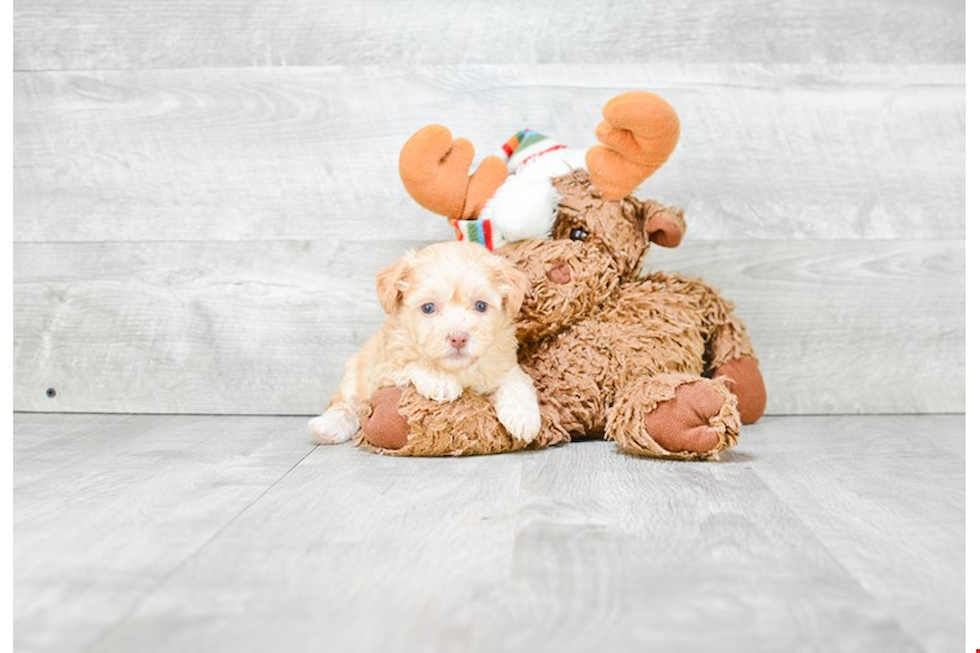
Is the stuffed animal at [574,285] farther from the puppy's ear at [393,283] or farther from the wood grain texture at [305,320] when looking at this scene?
the wood grain texture at [305,320]

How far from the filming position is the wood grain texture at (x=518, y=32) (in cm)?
170

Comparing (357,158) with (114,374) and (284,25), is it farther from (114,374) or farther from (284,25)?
(114,374)

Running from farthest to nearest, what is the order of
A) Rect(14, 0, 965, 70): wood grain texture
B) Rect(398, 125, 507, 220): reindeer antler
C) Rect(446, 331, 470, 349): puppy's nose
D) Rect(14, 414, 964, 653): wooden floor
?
Rect(14, 0, 965, 70): wood grain texture → Rect(398, 125, 507, 220): reindeer antler → Rect(446, 331, 470, 349): puppy's nose → Rect(14, 414, 964, 653): wooden floor

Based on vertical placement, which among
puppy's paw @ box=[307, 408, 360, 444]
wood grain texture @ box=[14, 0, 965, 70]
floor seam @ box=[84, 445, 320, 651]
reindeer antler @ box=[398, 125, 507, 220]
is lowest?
floor seam @ box=[84, 445, 320, 651]

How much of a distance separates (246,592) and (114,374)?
1.06 meters

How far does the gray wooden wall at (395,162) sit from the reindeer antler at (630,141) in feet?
0.91

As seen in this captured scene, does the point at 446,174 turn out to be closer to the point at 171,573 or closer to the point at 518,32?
the point at 518,32

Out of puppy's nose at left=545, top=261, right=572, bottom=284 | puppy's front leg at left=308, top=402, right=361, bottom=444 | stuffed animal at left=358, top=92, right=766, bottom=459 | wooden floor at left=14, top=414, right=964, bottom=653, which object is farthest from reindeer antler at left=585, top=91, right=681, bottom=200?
puppy's front leg at left=308, top=402, right=361, bottom=444

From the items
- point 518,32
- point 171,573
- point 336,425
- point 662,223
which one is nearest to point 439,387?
point 336,425

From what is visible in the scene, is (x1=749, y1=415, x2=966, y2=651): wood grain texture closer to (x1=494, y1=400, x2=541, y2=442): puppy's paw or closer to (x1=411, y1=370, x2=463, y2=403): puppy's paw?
(x1=494, y1=400, x2=541, y2=442): puppy's paw

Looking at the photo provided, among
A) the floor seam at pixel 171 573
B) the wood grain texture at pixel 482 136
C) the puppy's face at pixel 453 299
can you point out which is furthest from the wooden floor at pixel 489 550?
the wood grain texture at pixel 482 136

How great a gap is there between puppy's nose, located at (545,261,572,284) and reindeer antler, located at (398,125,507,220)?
14cm

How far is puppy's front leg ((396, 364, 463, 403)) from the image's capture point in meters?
1.34

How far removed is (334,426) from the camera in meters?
1.49
